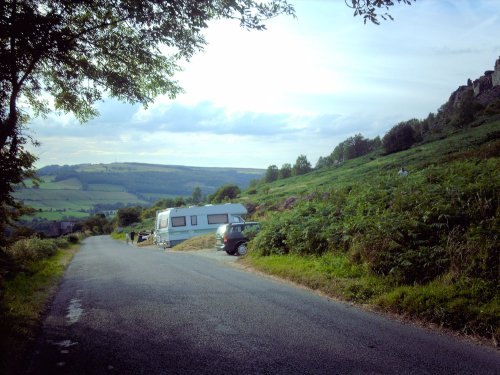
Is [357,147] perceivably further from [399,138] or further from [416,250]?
[416,250]

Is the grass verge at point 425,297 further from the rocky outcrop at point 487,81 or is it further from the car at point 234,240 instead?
the rocky outcrop at point 487,81

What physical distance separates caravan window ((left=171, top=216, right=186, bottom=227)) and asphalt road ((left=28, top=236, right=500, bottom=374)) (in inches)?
905

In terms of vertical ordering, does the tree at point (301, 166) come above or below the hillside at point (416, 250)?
above

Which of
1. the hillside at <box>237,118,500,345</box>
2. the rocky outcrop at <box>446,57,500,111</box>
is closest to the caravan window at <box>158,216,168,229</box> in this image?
the hillside at <box>237,118,500,345</box>

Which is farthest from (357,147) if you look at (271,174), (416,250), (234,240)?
(416,250)

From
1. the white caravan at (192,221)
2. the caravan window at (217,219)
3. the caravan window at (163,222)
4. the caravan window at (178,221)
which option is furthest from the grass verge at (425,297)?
the caravan window at (163,222)

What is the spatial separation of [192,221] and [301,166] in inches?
3292

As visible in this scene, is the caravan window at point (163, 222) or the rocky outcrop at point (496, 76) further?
the rocky outcrop at point (496, 76)

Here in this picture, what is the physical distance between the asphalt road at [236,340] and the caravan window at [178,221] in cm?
2300

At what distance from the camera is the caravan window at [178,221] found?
31156 millimetres

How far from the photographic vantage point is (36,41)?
6.39 metres

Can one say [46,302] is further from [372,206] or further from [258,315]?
[372,206]

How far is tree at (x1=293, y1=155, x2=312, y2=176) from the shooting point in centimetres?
11131

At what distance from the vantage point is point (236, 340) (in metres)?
5.16
